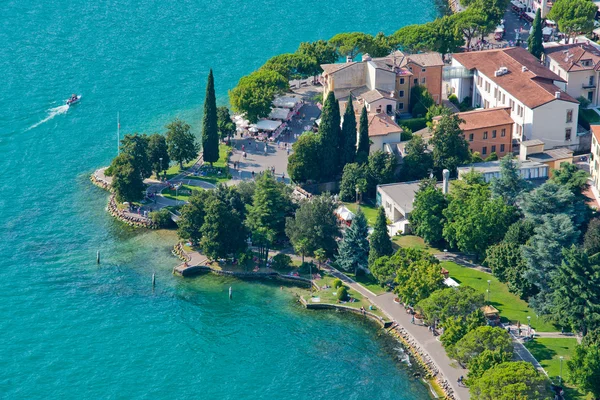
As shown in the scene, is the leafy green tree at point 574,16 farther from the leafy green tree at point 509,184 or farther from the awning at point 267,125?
the leafy green tree at point 509,184

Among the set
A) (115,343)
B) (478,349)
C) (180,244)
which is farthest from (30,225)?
(478,349)

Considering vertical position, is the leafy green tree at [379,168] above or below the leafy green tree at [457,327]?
above

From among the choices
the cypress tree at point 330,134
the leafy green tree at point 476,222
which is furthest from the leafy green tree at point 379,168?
the leafy green tree at point 476,222

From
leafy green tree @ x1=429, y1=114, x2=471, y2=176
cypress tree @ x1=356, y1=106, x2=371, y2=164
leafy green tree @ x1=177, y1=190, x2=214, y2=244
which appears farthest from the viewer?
cypress tree @ x1=356, y1=106, x2=371, y2=164

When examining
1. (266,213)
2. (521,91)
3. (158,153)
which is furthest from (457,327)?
(158,153)

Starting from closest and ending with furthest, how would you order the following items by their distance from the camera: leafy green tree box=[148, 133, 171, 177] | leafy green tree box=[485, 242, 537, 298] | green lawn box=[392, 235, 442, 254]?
leafy green tree box=[485, 242, 537, 298] → green lawn box=[392, 235, 442, 254] → leafy green tree box=[148, 133, 171, 177]

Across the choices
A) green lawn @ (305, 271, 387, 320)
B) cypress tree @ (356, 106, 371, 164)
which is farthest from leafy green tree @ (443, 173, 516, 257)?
cypress tree @ (356, 106, 371, 164)

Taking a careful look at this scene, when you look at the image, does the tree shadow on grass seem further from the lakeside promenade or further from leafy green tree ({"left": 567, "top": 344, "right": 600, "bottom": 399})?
the lakeside promenade
